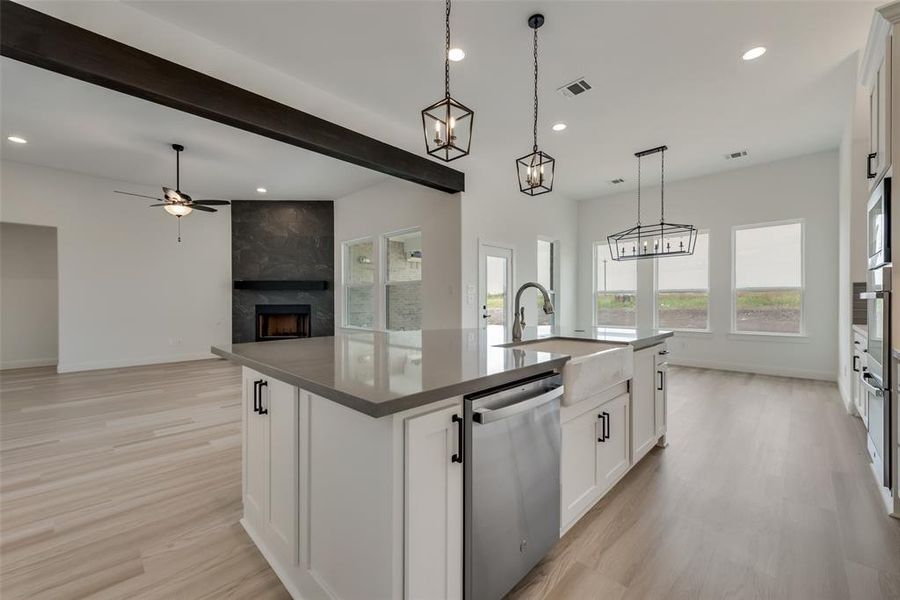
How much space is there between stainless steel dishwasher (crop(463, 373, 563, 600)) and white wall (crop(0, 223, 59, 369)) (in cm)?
813

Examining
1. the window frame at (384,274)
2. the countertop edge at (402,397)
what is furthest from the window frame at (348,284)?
the countertop edge at (402,397)

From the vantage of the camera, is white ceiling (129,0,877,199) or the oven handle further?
white ceiling (129,0,877,199)

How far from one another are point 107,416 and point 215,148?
124 inches

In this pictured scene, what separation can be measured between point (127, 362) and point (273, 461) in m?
6.42

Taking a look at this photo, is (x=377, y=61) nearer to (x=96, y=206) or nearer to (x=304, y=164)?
(x=304, y=164)

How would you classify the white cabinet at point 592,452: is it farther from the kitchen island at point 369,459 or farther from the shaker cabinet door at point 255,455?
the shaker cabinet door at point 255,455

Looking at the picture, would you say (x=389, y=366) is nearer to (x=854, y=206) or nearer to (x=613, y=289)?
(x=854, y=206)

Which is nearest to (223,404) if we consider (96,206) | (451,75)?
(451,75)

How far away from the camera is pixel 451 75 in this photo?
10.3 ft

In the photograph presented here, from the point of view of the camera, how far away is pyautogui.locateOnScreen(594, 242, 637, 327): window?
22.1 feet

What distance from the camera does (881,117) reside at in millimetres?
2129

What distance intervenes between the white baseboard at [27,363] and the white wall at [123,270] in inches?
47.3

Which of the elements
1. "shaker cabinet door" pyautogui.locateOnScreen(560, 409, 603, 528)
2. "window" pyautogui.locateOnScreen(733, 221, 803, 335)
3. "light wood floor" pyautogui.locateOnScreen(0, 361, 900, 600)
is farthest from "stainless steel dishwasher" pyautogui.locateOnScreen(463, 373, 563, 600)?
"window" pyautogui.locateOnScreen(733, 221, 803, 335)

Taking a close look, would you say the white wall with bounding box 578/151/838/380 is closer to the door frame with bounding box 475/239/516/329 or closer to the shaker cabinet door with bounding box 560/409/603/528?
the door frame with bounding box 475/239/516/329
